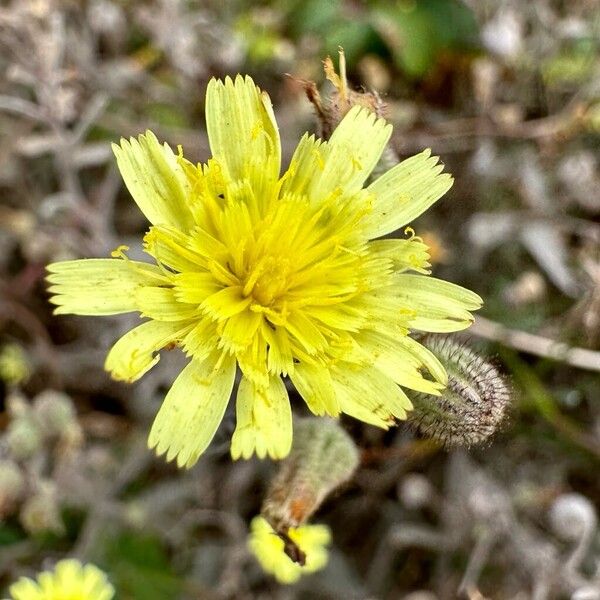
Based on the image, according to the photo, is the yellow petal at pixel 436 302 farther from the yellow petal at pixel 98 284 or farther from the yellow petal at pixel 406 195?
→ the yellow petal at pixel 98 284

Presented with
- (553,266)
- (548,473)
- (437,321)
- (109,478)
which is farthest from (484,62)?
(109,478)

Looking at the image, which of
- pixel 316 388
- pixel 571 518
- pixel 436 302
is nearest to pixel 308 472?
pixel 316 388

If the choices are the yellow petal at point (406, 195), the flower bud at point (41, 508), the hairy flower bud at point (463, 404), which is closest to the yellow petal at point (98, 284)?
the yellow petal at point (406, 195)

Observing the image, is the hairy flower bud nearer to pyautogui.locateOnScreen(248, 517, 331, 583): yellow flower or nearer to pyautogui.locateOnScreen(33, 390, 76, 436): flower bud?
pyautogui.locateOnScreen(248, 517, 331, 583): yellow flower

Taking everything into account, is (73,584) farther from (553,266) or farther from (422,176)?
(553,266)

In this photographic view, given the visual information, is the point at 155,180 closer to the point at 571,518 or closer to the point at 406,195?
the point at 406,195
